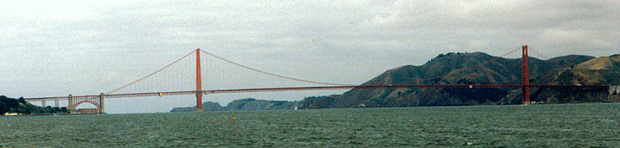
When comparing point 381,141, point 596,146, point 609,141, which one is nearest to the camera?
point 596,146

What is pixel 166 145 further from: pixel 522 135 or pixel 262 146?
pixel 522 135

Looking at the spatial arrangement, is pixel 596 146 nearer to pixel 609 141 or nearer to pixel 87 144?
pixel 609 141

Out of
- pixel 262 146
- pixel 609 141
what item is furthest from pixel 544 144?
pixel 262 146

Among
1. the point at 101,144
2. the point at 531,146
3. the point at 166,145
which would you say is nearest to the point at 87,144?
the point at 101,144

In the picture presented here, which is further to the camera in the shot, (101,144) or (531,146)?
(101,144)

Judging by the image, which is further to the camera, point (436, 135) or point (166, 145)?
point (436, 135)

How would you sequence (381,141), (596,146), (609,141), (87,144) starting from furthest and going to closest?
1. (87,144)
2. (381,141)
3. (609,141)
4. (596,146)

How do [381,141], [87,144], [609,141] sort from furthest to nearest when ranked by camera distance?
1. [87,144]
2. [381,141]
3. [609,141]

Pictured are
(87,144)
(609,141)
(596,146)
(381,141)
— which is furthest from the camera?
(87,144)
